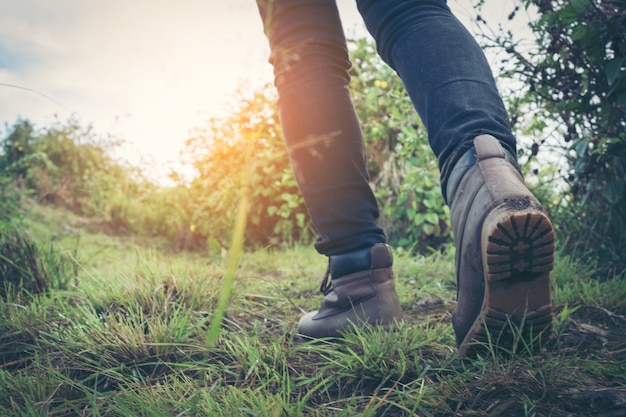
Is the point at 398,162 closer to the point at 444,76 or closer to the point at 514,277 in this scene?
the point at 444,76

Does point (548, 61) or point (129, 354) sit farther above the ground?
point (548, 61)

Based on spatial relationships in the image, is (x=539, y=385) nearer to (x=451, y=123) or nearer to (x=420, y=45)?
(x=451, y=123)

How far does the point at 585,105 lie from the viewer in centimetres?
172

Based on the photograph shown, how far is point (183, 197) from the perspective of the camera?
4.50m

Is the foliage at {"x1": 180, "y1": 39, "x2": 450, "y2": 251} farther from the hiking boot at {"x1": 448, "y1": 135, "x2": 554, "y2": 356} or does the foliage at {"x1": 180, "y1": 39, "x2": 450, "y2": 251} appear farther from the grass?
the hiking boot at {"x1": 448, "y1": 135, "x2": 554, "y2": 356}

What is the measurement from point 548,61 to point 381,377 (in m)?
1.51

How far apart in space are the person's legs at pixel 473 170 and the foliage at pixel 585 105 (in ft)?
2.28

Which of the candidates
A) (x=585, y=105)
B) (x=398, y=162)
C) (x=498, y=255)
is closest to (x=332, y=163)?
(x=498, y=255)

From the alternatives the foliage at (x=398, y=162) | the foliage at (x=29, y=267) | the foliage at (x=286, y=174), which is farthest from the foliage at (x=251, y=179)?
the foliage at (x=29, y=267)

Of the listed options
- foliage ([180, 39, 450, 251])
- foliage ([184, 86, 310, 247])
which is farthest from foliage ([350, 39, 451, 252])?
foliage ([184, 86, 310, 247])

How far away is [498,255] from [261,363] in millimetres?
531

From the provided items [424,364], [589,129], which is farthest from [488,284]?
[589,129]

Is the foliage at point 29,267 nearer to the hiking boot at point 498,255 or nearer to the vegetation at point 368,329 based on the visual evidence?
the vegetation at point 368,329

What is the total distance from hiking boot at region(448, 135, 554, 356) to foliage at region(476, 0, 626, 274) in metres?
0.83
